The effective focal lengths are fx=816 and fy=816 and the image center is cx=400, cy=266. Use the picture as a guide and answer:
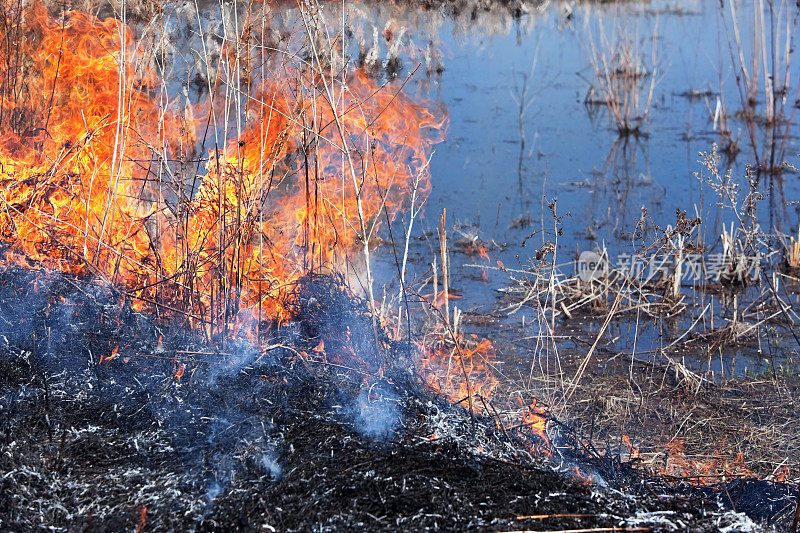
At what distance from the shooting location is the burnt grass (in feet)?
8.83

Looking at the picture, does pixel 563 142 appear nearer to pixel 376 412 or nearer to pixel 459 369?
pixel 459 369

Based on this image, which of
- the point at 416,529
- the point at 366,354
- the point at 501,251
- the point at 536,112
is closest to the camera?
the point at 416,529

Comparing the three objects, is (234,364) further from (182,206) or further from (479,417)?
(479,417)

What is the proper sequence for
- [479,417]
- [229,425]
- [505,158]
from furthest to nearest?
[505,158] → [479,417] → [229,425]

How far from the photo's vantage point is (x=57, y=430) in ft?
10.5

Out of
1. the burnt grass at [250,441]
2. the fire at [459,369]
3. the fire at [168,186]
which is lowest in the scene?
the fire at [459,369]

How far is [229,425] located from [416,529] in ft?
3.11

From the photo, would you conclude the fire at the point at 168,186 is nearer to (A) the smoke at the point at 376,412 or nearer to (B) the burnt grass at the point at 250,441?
(B) the burnt grass at the point at 250,441

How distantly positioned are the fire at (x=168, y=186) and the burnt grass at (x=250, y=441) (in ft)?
0.75

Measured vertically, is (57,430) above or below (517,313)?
above

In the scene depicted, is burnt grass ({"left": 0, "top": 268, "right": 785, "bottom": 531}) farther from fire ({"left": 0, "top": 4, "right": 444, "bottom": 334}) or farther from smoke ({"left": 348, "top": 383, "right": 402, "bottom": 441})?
fire ({"left": 0, "top": 4, "right": 444, "bottom": 334})

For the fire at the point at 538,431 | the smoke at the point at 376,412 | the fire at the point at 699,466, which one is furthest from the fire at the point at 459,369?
the fire at the point at 699,466

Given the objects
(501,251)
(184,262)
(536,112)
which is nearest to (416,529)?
(184,262)

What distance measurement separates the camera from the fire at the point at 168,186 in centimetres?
383
